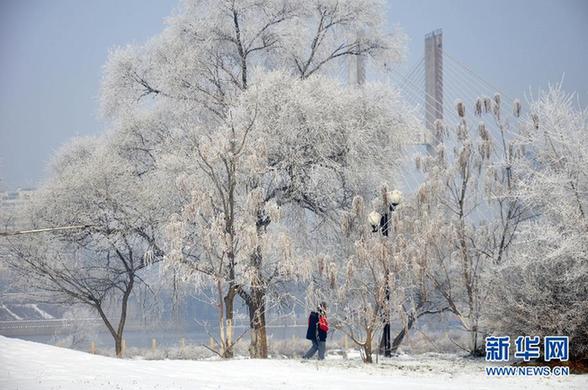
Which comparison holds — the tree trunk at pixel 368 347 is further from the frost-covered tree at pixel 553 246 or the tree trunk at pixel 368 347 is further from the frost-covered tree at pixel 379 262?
the frost-covered tree at pixel 553 246

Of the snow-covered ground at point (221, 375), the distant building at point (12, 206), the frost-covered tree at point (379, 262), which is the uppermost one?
the distant building at point (12, 206)

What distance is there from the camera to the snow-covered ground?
843cm

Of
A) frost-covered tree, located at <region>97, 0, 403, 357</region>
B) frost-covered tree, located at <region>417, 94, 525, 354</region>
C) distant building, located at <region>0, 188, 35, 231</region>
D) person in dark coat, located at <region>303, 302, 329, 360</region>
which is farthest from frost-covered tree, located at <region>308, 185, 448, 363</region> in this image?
distant building, located at <region>0, 188, 35, 231</region>

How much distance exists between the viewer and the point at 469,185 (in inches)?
614

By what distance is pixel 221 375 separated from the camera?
9695 mm

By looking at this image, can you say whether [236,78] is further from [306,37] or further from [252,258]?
[252,258]

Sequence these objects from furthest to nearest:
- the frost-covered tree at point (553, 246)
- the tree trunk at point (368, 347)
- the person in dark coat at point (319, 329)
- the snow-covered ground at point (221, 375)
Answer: the person in dark coat at point (319, 329)
the tree trunk at point (368, 347)
the frost-covered tree at point (553, 246)
the snow-covered ground at point (221, 375)

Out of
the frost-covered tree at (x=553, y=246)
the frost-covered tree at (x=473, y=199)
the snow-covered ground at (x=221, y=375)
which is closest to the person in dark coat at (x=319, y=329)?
the snow-covered ground at (x=221, y=375)

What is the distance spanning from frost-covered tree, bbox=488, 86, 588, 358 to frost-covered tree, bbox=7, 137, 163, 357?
8.81 m

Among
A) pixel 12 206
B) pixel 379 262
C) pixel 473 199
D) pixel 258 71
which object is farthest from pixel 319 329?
pixel 12 206

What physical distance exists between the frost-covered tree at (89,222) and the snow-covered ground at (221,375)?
7469 millimetres

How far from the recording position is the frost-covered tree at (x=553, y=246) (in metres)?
11.5

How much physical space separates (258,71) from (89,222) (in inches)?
225

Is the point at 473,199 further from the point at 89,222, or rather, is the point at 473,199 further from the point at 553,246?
the point at 89,222
